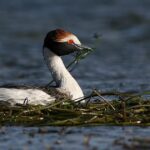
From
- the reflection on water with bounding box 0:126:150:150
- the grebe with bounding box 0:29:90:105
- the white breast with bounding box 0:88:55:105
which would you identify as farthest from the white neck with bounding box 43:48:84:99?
the reflection on water with bounding box 0:126:150:150

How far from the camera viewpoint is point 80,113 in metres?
12.3

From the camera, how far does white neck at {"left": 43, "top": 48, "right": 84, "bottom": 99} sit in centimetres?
1359

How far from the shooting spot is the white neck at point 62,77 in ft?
44.6

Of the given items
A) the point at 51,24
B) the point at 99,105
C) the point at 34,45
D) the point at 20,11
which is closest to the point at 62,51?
the point at 99,105

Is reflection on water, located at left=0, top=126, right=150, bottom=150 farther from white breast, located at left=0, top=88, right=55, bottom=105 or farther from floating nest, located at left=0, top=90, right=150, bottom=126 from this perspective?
white breast, located at left=0, top=88, right=55, bottom=105

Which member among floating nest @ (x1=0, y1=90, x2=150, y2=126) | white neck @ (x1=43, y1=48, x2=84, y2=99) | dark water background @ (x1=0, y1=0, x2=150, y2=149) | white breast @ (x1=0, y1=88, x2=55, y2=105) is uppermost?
dark water background @ (x1=0, y1=0, x2=150, y2=149)

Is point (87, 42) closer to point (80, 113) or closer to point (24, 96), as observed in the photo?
point (24, 96)

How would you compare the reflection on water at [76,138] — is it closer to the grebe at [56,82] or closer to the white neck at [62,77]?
the grebe at [56,82]

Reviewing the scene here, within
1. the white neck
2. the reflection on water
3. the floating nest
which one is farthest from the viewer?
the white neck

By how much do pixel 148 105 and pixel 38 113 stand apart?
155 centimetres

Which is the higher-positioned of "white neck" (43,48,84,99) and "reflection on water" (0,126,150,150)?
"white neck" (43,48,84,99)

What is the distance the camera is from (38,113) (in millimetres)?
12344

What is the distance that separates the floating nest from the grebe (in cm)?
23

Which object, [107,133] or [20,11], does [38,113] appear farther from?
[20,11]
